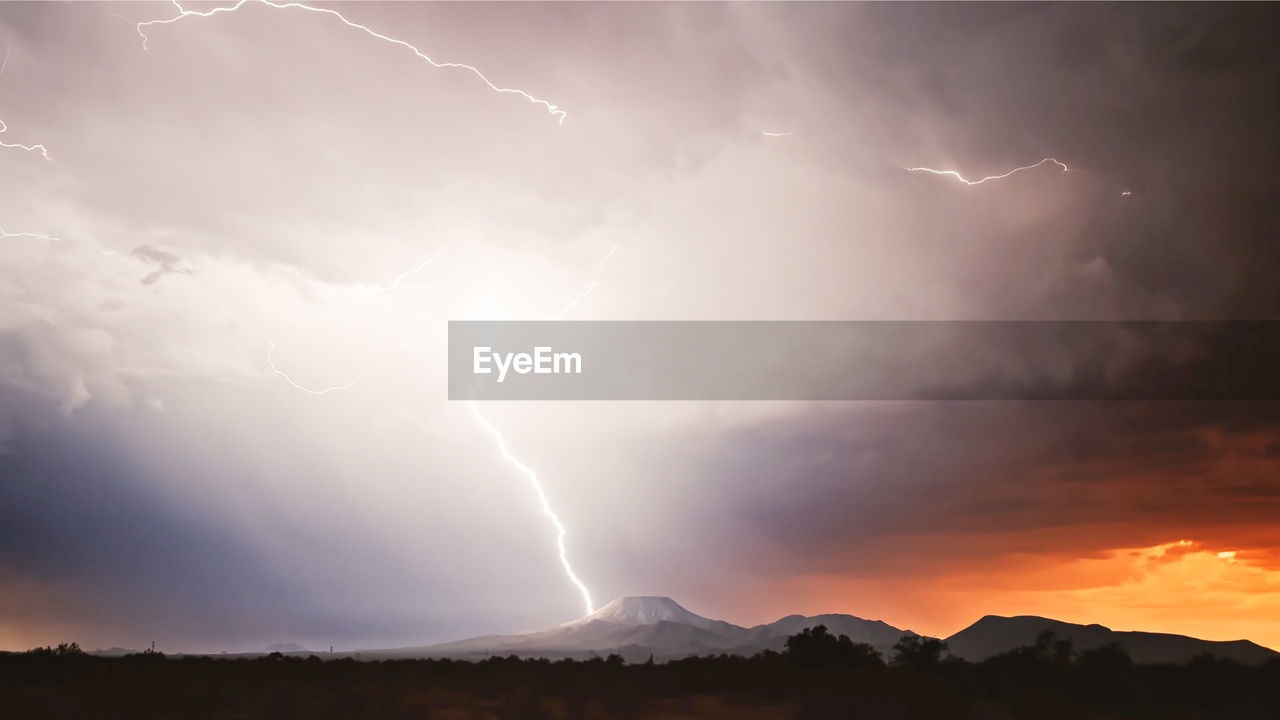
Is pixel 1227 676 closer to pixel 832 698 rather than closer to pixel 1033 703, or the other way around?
pixel 1033 703

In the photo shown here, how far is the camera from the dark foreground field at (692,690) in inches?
808

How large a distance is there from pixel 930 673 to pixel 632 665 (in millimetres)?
10363

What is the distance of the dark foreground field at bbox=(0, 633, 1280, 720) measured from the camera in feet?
67.4

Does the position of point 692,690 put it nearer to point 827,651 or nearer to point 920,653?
point 827,651

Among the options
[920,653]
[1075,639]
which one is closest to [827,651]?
[920,653]

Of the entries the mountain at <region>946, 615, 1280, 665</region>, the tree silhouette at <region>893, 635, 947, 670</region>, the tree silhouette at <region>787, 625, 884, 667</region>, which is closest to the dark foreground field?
the tree silhouette at <region>893, 635, 947, 670</region>

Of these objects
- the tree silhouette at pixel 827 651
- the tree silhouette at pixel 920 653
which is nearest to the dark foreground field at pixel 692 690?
the tree silhouette at pixel 920 653

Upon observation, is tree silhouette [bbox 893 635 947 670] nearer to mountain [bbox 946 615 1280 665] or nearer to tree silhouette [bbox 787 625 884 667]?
tree silhouette [bbox 787 625 884 667]

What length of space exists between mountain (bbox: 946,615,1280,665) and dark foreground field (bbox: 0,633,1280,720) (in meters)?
46.2

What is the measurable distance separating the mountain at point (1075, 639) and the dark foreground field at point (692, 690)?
46.2 m

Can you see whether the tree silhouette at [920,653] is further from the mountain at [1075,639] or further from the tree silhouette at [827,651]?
the mountain at [1075,639]

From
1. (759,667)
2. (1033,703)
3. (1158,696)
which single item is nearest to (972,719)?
(1033,703)

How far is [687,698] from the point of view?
22406 millimetres

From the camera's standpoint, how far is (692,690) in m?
→ 23.8
